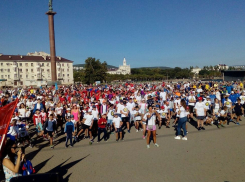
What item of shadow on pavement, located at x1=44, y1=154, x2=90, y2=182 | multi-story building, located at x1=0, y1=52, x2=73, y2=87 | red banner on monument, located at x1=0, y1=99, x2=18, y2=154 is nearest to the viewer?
red banner on monument, located at x1=0, y1=99, x2=18, y2=154

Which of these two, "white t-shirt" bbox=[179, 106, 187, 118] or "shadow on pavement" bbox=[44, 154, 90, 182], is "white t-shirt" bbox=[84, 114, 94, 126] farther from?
"white t-shirt" bbox=[179, 106, 187, 118]

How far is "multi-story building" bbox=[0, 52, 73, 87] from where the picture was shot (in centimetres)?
8006

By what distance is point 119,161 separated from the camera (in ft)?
20.8

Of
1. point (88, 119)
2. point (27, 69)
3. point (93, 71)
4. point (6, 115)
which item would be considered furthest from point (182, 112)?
point (27, 69)

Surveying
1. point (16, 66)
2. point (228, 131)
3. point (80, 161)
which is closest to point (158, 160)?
point (80, 161)

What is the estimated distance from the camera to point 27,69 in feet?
277

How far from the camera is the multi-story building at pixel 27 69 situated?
8006 centimetres

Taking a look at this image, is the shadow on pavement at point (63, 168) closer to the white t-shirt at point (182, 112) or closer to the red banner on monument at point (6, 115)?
the red banner on monument at point (6, 115)

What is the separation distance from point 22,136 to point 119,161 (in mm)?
4369

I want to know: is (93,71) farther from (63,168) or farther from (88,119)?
(63,168)

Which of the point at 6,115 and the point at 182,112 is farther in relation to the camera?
the point at 182,112

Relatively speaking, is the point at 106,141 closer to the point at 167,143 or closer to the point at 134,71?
the point at 167,143

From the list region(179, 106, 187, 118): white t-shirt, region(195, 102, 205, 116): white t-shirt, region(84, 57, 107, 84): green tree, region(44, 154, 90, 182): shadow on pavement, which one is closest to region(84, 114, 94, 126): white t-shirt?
region(44, 154, 90, 182): shadow on pavement

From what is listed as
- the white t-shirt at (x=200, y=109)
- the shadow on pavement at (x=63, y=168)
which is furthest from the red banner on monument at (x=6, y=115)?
the white t-shirt at (x=200, y=109)
